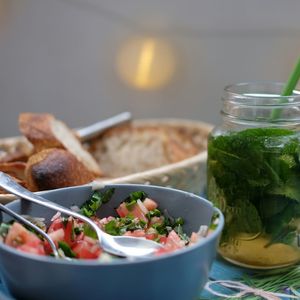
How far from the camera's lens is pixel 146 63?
2.03 meters

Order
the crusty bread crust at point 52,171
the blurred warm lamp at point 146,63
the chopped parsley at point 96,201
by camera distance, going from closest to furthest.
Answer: the chopped parsley at point 96,201, the crusty bread crust at point 52,171, the blurred warm lamp at point 146,63

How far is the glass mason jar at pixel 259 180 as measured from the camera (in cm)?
79

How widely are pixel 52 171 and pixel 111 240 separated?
277 millimetres

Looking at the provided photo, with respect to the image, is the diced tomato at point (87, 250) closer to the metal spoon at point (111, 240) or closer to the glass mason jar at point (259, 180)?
the metal spoon at point (111, 240)

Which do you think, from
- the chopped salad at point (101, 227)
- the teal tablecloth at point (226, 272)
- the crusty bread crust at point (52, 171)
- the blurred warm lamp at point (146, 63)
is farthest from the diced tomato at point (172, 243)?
the blurred warm lamp at point (146, 63)

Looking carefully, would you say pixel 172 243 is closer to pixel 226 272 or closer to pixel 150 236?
pixel 150 236

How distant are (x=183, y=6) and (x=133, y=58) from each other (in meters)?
0.28

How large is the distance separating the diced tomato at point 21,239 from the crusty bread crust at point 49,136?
41 cm

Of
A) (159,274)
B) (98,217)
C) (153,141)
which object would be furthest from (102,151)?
(159,274)

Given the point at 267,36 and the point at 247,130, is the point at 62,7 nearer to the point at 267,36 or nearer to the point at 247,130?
the point at 267,36

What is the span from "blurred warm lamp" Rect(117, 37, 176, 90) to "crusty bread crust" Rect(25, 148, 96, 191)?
3.71 feet

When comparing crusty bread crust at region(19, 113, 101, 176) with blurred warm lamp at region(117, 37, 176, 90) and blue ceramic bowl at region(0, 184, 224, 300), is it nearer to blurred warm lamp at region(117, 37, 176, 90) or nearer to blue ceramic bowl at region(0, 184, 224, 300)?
blue ceramic bowl at region(0, 184, 224, 300)

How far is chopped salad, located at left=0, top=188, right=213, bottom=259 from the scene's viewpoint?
0.66m

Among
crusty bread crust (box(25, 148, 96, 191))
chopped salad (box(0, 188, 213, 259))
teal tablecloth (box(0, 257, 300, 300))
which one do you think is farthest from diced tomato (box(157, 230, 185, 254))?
crusty bread crust (box(25, 148, 96, 191))
